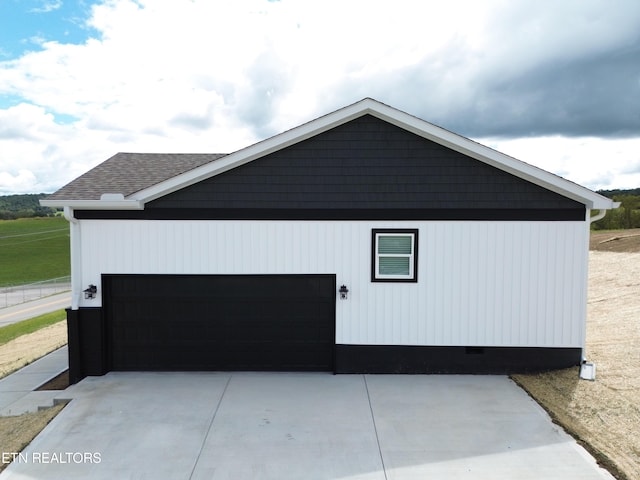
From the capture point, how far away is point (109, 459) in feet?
19.8

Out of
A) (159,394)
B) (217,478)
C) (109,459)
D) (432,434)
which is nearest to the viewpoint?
(217,478)

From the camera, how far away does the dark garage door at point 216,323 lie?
931cm

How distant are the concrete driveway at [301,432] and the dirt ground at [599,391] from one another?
0.25m

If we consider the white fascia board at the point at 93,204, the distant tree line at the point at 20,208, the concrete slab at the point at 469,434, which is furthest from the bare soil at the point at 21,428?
the distant tree line at the point at 20,208

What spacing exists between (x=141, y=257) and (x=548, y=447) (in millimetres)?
7310

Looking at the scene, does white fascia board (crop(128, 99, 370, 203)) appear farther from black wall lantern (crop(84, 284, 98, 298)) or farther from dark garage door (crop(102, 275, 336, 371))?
black wall lantern (crop(84, 284, 98, 298))

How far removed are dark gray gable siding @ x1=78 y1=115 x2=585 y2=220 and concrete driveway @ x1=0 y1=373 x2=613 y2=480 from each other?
3.12m

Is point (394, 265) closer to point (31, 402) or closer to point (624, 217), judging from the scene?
point (31, 402)

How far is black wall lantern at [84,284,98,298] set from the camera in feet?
29.9

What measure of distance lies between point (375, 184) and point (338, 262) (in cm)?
160

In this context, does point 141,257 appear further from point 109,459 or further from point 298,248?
point 109,459

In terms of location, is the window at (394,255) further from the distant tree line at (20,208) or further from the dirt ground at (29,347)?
the distant tree line at (20,208)

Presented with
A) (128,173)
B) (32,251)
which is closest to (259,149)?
(128,173)

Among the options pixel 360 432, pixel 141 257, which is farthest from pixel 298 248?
pixel 360 432
